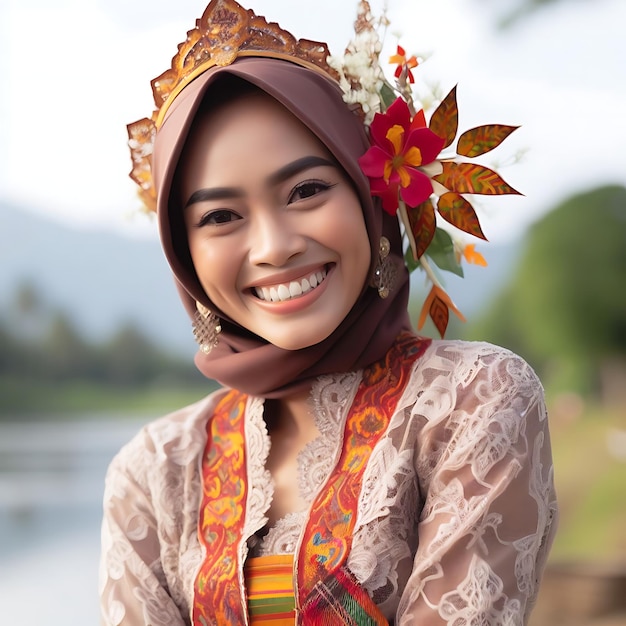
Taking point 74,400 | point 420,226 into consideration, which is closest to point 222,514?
point 420,226

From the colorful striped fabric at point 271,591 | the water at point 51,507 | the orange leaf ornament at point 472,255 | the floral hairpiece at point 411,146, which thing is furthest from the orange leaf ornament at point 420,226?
the water at point 51,507

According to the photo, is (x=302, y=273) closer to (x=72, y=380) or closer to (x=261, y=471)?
(x=261, y=471)

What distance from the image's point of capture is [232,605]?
118 cm

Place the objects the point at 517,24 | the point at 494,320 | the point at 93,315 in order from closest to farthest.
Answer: the point at 517,24, the point at 494,320, the point at 93,315

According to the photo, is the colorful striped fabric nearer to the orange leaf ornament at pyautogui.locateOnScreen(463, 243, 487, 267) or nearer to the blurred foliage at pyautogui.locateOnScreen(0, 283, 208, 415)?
the orange leaf ornament at pyautogui.locateOnScreen(463, 243, 487, 267)

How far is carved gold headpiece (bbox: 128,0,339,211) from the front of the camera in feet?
4.06

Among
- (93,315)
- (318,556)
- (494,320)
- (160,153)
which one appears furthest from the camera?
(93,315)

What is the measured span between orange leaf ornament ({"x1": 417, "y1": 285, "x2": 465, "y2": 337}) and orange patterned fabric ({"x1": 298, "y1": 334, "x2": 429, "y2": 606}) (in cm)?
7

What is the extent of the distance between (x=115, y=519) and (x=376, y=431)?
43 cm

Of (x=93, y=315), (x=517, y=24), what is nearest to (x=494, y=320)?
(x=517, y=24)

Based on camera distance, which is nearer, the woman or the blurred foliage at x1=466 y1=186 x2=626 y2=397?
the woman

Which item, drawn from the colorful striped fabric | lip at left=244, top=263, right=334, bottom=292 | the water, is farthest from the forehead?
the water

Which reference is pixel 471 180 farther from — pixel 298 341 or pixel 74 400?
pixel 74 400

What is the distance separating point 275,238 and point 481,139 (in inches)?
13.0
